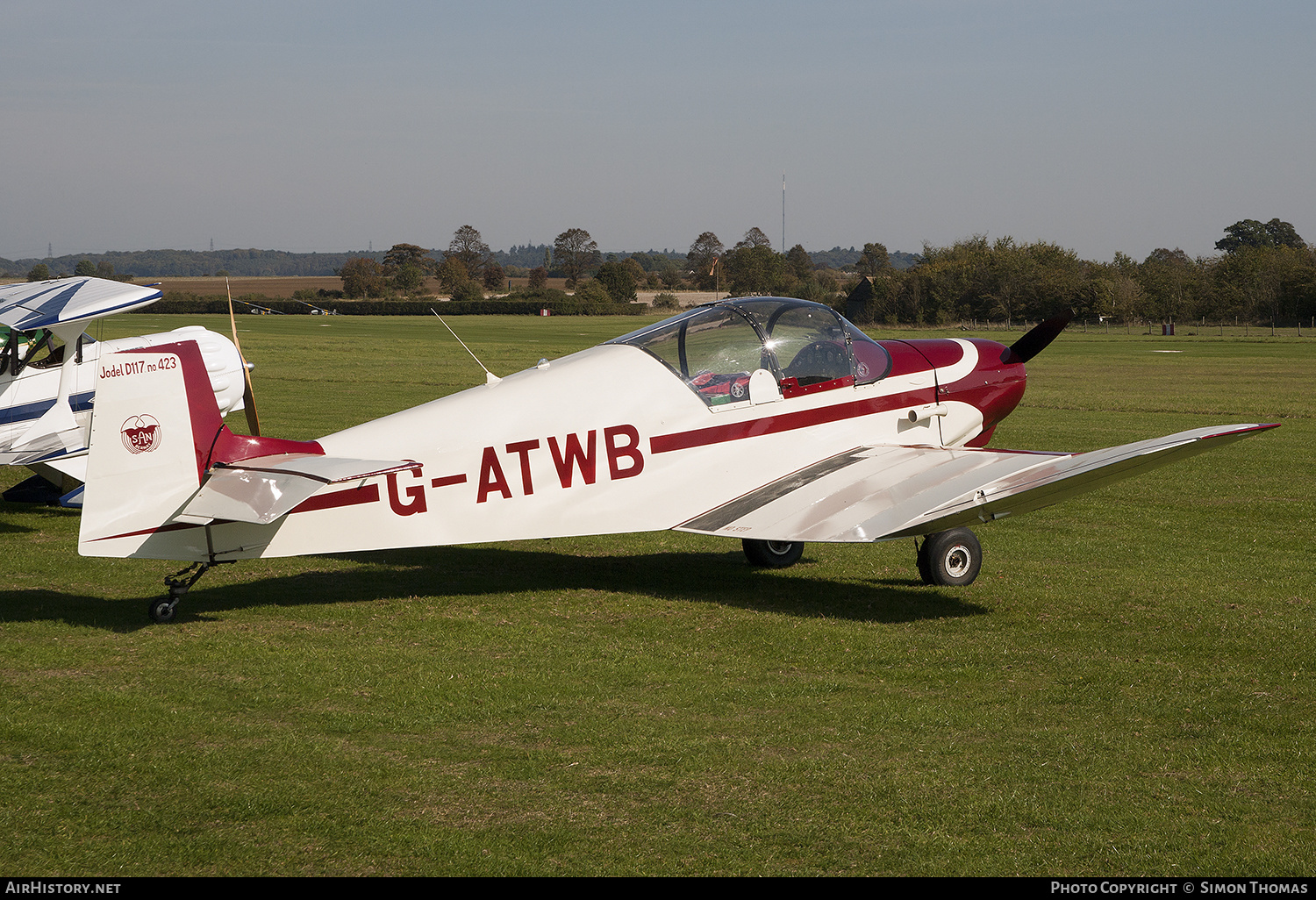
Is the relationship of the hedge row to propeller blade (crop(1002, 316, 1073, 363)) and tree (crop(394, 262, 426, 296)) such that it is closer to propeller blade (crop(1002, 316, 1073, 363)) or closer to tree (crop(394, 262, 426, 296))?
tree (crop(394, 262, 426, 296))

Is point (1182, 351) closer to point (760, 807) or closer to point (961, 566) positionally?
point (961, 566)

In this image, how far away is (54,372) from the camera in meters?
11.1

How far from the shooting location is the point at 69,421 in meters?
11.0

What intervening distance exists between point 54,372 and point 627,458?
23.4 ft

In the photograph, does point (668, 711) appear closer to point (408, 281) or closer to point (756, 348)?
point (756, 348)

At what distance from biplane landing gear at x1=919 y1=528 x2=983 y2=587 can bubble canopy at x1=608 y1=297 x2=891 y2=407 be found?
1.28m

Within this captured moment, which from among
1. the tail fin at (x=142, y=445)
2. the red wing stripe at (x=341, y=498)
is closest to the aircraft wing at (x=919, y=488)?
the red wing stripe at (x=341, y=498)

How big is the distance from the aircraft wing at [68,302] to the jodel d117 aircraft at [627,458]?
4352mm

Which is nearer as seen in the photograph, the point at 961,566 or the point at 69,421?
the point at 961,566

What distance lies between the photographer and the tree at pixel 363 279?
383 feet

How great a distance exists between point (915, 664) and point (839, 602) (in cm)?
150

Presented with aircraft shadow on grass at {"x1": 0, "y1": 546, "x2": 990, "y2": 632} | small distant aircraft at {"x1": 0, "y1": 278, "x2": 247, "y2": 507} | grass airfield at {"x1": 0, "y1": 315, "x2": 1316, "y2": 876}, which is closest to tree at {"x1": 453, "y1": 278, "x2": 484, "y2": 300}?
small distant aircraft at {"x1": 0, "y1": 278, "x2": 247, "y2": 507}

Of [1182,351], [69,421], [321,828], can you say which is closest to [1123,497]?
[321,828]

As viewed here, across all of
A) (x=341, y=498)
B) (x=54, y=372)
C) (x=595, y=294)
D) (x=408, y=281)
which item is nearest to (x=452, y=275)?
(x=408, y=281)
